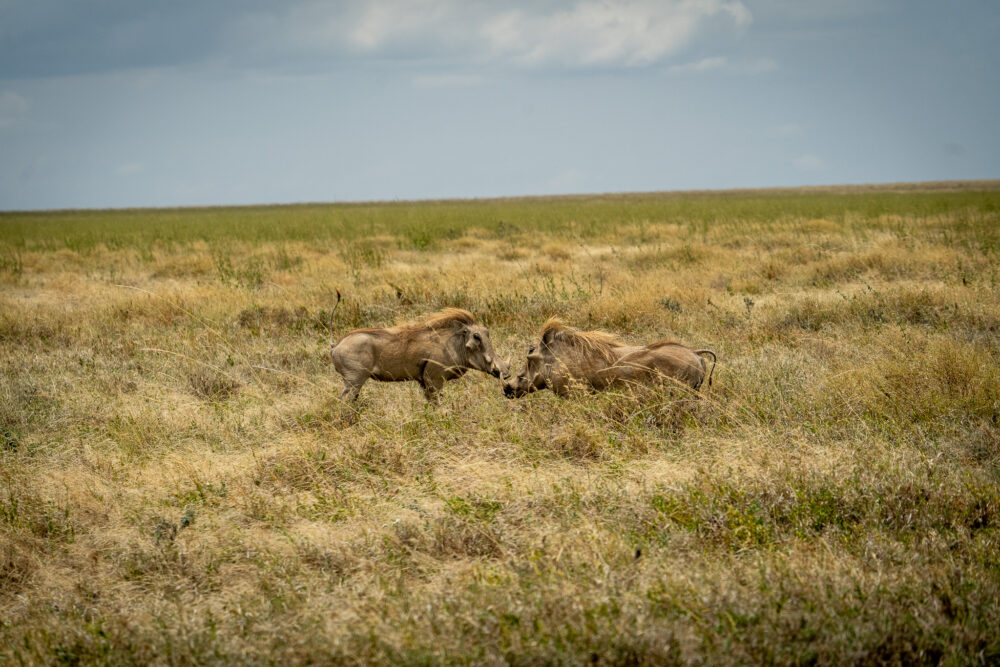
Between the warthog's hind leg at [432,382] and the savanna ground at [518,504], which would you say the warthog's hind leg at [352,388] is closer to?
the savanna ground at [518,504]

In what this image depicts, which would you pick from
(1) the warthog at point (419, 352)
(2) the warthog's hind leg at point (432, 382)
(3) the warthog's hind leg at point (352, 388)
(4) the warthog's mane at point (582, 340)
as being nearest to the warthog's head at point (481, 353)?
(1) the warthog at point (419, 352)

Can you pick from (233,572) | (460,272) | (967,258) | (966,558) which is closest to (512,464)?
(233,572)

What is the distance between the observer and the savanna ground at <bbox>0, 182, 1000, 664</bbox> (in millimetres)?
→ 2828

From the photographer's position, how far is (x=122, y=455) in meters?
4.99

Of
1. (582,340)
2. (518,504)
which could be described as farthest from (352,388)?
(518,504)

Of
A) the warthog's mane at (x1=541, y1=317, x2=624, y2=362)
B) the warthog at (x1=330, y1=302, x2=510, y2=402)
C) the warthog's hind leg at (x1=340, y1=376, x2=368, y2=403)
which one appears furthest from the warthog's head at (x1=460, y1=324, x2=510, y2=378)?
the warthog's hind leg at (x1=340, y1=376, x2=368, y2=403)

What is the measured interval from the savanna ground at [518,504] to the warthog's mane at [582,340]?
411mm

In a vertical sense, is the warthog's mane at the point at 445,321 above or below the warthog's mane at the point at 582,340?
above

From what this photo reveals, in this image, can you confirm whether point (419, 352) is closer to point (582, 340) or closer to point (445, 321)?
point (445, 321)

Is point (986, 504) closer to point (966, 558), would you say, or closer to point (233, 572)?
point (966, 558)

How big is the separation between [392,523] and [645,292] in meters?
6.30

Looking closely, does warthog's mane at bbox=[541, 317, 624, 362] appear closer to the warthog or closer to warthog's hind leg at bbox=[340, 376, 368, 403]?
the warthog

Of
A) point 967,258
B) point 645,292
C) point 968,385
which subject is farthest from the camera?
point 967,258

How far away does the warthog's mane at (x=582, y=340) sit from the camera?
543cm
